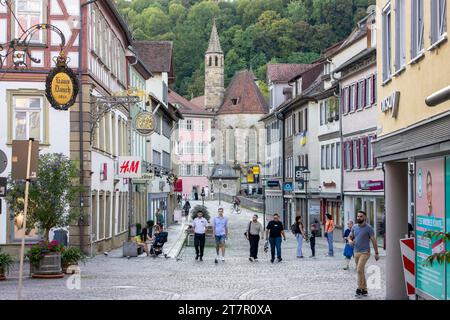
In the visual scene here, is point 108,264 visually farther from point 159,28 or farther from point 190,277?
point 159,28

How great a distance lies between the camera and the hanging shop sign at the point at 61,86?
2341cm

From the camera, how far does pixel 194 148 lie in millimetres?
140250

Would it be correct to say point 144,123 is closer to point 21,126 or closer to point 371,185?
point 21,126

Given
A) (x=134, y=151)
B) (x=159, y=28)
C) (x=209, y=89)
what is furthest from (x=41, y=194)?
(x=159, y=28)

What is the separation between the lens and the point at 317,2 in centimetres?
15188

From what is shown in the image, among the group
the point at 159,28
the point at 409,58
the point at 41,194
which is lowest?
the point at 41,194

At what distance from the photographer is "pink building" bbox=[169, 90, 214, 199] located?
137m

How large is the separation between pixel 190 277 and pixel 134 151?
25.7 m

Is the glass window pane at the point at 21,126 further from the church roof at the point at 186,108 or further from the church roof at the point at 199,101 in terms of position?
the church roof at the point at 199,101

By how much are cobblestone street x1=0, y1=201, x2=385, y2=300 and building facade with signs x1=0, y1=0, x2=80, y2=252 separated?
389 cm

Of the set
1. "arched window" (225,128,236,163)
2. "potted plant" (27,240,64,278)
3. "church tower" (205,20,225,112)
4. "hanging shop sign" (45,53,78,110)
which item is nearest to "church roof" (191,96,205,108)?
"church tower" (205,20,225,112)

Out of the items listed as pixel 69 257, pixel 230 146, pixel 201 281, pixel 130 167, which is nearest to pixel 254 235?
pixel 130 167

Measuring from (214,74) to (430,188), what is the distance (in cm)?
13992
